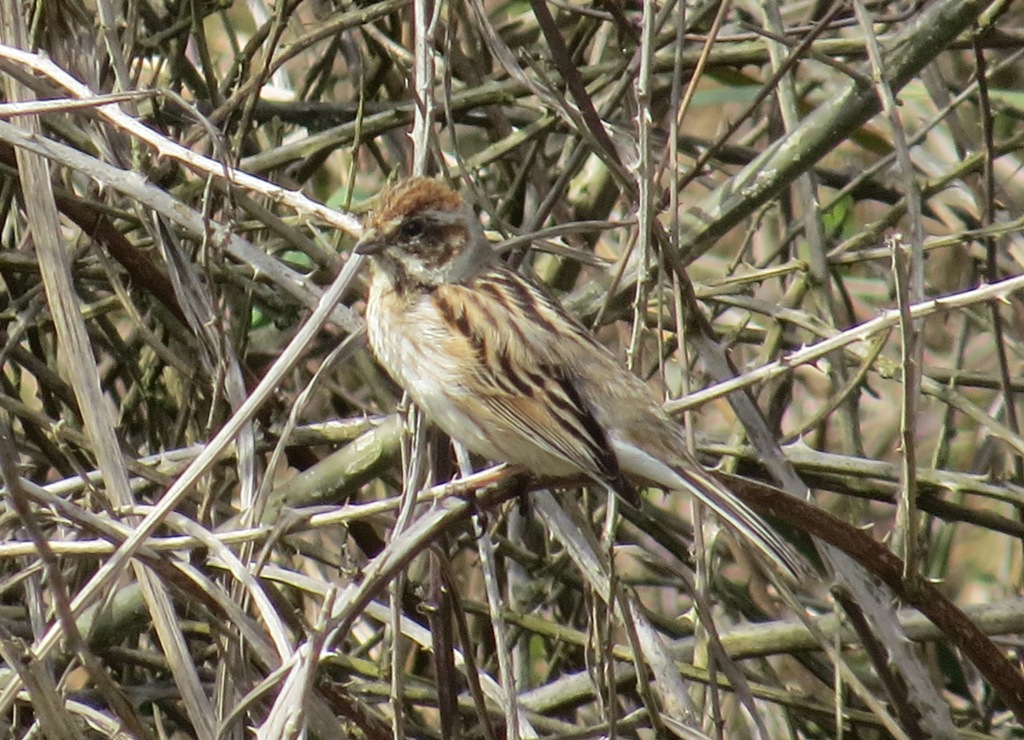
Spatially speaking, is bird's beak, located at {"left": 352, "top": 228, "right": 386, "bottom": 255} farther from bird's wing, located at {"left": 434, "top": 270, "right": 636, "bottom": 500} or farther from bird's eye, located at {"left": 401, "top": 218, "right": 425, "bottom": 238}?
bird's wing, located at {"left": 434, "top": 270, "right": 636, "bottom": 500}

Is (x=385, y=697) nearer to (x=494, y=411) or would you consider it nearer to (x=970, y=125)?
(x=494, y=411)

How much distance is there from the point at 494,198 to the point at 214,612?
2077mm

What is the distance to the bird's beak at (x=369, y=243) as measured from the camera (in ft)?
12.6

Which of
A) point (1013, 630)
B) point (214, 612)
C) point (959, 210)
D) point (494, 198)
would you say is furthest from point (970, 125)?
point (214, 612)

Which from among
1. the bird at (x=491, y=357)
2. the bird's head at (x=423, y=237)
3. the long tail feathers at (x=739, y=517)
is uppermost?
the bird's head at (x=423, y=237)

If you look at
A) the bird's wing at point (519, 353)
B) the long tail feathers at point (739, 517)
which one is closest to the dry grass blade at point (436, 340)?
the long tail feathers at point (739, 517)

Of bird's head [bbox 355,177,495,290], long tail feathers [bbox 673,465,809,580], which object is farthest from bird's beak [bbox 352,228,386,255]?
long tail feathers [bbox 673,465,809,580]

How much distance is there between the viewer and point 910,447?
2920 mm

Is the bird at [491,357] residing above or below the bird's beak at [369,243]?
below

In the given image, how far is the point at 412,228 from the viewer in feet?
13.3

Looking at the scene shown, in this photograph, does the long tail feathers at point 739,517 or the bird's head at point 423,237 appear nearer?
the long tail feathers at point 739,517

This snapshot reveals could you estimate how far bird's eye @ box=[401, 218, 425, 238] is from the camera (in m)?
4.02

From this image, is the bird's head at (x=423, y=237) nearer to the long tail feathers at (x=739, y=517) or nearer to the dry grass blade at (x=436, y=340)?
the dry grass blade at (x=436, y=340)

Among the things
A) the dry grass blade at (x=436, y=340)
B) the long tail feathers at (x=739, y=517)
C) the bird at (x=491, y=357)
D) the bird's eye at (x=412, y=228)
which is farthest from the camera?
the bird's eye at (x=412, y=228)
